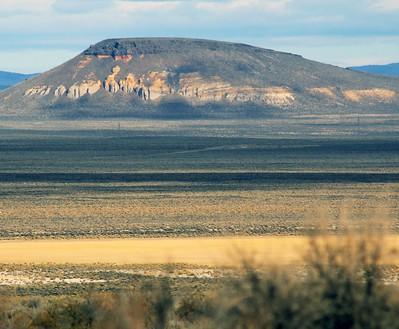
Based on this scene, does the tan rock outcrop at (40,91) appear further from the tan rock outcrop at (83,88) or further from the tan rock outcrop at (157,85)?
the tan rock outcrop at (157,85)

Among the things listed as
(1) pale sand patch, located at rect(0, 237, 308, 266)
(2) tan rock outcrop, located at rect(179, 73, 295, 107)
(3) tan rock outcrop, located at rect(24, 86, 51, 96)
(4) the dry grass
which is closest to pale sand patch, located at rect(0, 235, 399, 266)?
(1) pale sand patch, located at rect(0, 237, 308, 266)

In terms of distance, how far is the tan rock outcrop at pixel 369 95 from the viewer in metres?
188

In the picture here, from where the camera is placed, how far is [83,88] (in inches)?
7648

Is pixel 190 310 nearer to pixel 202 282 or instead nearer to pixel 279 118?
pixel 202 282

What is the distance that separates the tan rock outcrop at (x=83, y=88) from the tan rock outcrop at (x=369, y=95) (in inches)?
1592

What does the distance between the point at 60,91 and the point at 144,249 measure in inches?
6482

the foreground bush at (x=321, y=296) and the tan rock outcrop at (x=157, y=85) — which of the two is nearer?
the foreground bush at (x=321, y=296)

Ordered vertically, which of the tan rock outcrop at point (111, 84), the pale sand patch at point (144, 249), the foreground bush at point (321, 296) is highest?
the foreground bush at point (321, 296)

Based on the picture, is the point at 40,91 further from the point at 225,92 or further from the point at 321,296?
the point at 321,296

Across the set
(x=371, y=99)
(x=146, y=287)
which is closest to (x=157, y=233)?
(x=146, y=287)

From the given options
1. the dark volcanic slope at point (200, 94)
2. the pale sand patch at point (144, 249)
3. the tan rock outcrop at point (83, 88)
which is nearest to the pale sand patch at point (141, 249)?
the pale sand patch at point (144, 249)

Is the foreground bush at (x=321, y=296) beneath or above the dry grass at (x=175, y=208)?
above

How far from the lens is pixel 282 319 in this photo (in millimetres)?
13180

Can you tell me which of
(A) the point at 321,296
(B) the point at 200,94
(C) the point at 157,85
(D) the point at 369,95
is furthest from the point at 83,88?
(A) the point at 321,296
